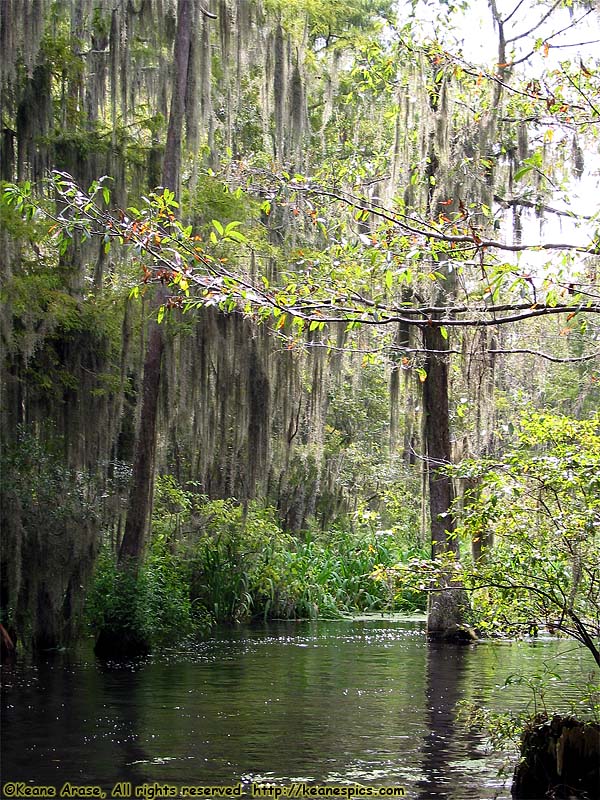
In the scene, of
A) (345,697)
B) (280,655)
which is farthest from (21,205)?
(280,655)

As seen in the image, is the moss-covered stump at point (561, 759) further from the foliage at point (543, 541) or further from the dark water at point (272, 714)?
the foliage at point (543, 541)

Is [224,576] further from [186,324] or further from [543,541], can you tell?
[543,541]

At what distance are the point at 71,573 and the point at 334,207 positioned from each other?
5.83 metres

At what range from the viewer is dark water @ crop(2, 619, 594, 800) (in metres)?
7.63

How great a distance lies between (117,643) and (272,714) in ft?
16.6

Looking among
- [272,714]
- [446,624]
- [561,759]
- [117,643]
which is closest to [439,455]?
[446,624]

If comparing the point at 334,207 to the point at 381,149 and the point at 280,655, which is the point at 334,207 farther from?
the point at 280,655

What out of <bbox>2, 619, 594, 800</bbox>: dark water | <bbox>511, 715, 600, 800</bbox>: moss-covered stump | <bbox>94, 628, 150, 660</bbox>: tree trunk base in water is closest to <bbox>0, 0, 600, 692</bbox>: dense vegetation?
<bbox>94, 628, 150, 660</bbox>: tree trunk base in water

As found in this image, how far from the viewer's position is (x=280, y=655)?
15.1 m

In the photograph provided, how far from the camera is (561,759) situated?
257 inches

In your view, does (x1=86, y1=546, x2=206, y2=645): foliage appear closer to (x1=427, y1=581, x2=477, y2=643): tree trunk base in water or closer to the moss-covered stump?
(x1=427, y1=581, x2=477, y2=643): tree trunk base in water

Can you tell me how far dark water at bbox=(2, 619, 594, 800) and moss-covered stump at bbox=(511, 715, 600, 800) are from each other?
0.38 m

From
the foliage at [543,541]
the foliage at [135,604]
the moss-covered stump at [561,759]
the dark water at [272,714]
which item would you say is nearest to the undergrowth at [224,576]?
the foliage at [135,604]

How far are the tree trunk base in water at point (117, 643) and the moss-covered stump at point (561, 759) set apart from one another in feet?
29.4
